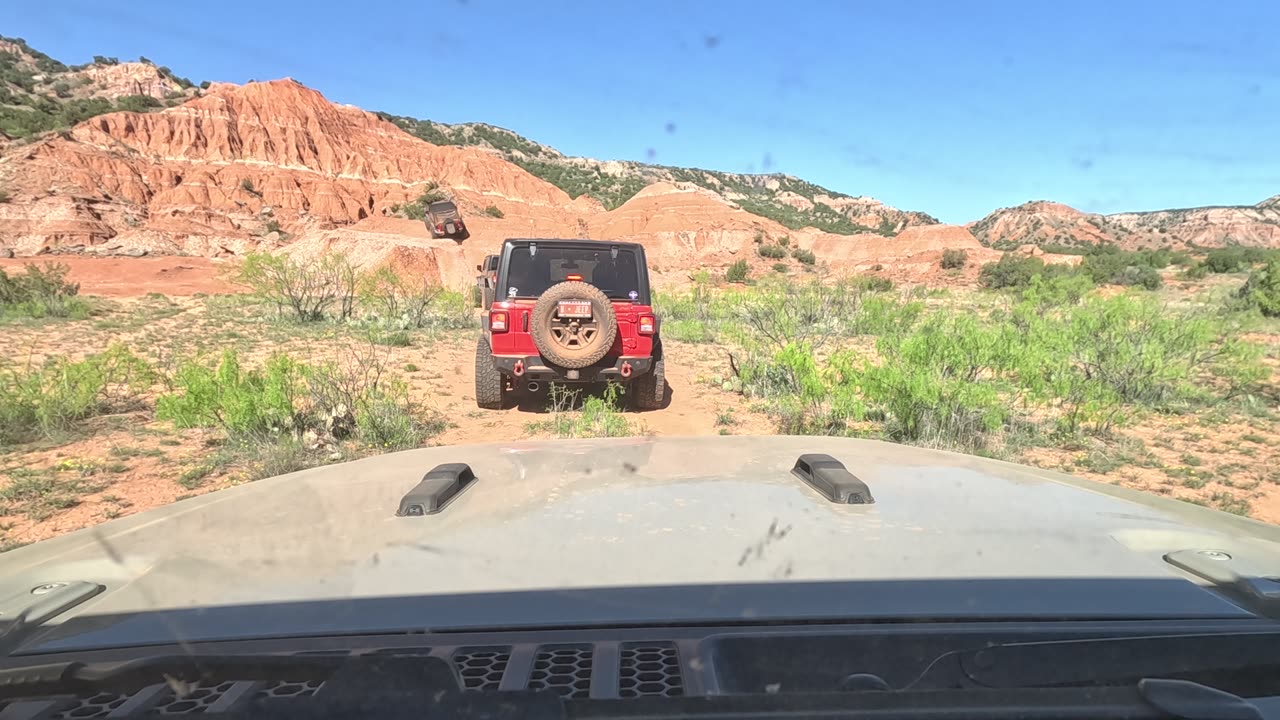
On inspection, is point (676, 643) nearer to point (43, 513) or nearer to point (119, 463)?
point (43, 513)

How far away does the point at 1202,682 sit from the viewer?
123 centimetres

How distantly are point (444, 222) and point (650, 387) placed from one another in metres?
40.1

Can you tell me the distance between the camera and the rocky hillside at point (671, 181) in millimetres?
79125

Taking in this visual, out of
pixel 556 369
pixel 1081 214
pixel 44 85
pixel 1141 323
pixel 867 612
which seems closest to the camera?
pixel 867 612

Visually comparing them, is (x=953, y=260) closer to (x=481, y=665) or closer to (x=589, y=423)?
(x=589, y=423)

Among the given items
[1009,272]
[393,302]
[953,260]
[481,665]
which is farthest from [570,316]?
[953,260]

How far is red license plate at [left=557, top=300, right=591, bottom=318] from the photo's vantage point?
7.53m

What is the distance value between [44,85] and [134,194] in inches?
1241

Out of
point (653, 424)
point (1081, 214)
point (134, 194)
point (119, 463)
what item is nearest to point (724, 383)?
point (653, 424)

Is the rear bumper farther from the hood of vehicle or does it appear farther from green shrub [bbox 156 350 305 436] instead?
the hood of vehicle

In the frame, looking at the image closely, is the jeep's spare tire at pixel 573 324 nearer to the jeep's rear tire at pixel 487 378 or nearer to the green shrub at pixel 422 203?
the jeep's rear tire at pixel 487 378

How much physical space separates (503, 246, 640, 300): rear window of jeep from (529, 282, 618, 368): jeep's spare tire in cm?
51

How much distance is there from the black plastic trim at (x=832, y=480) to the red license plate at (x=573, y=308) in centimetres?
517

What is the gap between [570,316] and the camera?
7555mm
